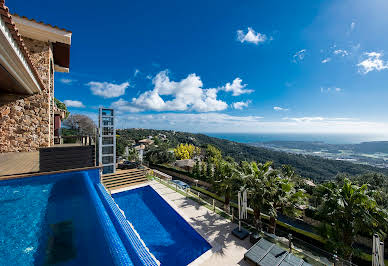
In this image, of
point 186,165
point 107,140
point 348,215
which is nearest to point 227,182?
point 348,215

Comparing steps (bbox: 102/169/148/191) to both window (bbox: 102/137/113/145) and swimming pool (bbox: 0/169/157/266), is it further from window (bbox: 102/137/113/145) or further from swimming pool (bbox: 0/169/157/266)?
swimming pool (bbox: 0/169/157/266)

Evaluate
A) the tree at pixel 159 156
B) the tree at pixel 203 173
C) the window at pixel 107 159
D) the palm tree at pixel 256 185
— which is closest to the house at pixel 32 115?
the window at pixel 107 159

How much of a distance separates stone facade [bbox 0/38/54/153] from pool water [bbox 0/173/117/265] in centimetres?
156

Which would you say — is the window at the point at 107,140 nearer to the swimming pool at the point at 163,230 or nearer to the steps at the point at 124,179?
the steps at the point at 124,179

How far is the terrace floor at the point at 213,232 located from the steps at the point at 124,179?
3.53m

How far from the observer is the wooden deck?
6237mm

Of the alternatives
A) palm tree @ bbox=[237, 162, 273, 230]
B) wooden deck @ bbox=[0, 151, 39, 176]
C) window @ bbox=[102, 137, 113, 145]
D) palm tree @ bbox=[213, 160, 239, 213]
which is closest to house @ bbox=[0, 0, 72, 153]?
wooden deck @ bbox=[0, 151, 39, 176]

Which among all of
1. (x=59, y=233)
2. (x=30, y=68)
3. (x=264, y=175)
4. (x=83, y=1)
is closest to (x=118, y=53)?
(x=83, y=1)

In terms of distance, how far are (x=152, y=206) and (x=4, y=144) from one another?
7118mm

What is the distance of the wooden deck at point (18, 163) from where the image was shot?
20.5ft

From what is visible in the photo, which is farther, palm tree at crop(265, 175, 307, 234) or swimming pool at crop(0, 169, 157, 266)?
palm tree at crop(265, 175, 307, 234)

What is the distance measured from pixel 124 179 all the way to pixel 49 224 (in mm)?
7292

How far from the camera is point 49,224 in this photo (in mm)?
5203

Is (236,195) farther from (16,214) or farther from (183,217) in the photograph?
(16,214)
